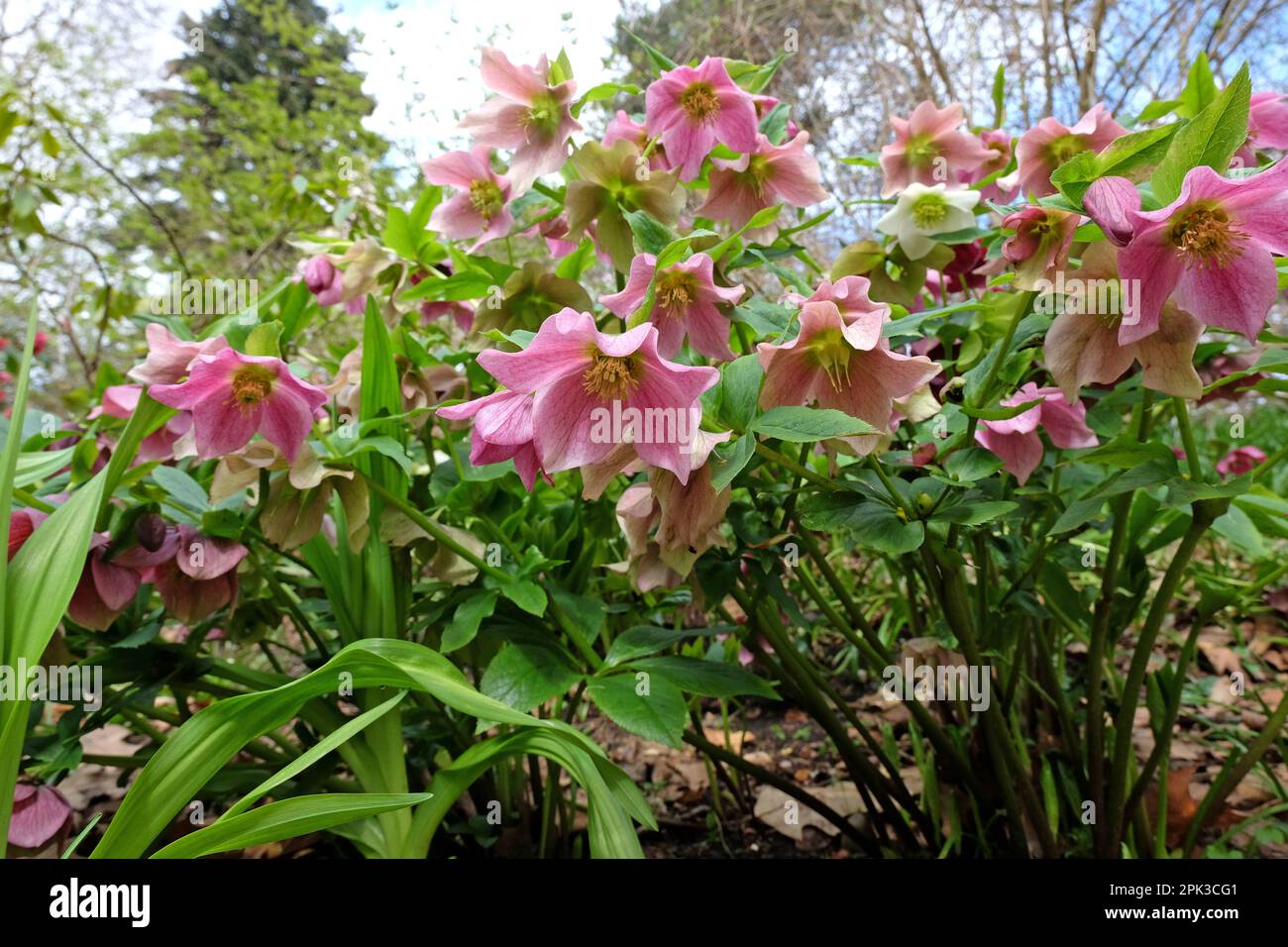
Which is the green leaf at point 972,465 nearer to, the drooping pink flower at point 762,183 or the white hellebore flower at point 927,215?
the white hellebore flower at point 927,215

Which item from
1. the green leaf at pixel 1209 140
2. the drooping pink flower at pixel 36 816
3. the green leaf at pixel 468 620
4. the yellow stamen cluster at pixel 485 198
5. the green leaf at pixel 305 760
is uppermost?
the yellow stamen cluster at pixel 485 198

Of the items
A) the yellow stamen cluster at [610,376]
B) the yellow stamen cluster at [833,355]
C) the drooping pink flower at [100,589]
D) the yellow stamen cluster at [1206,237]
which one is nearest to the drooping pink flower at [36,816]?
the drooping pink flower at [100,589]

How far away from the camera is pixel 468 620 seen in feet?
2.14

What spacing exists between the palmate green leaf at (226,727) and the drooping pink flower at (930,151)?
0.68 meters

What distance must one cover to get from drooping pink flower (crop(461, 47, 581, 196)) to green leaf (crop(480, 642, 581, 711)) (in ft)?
1.43

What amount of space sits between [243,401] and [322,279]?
0.29 metres

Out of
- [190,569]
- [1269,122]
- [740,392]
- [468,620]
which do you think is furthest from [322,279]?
[1269,122]

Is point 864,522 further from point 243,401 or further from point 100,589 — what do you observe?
point 100,589

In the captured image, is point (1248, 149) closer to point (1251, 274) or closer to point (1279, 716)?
point (1251, 274)

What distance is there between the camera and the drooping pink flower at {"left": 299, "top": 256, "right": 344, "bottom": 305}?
85 cm

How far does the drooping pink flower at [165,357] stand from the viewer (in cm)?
63

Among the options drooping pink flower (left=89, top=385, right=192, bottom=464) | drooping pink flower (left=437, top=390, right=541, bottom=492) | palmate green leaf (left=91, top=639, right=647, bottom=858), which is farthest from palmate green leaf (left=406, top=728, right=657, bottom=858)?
drooping pink flower (left=89, top=385, right=192, bottom=464)
